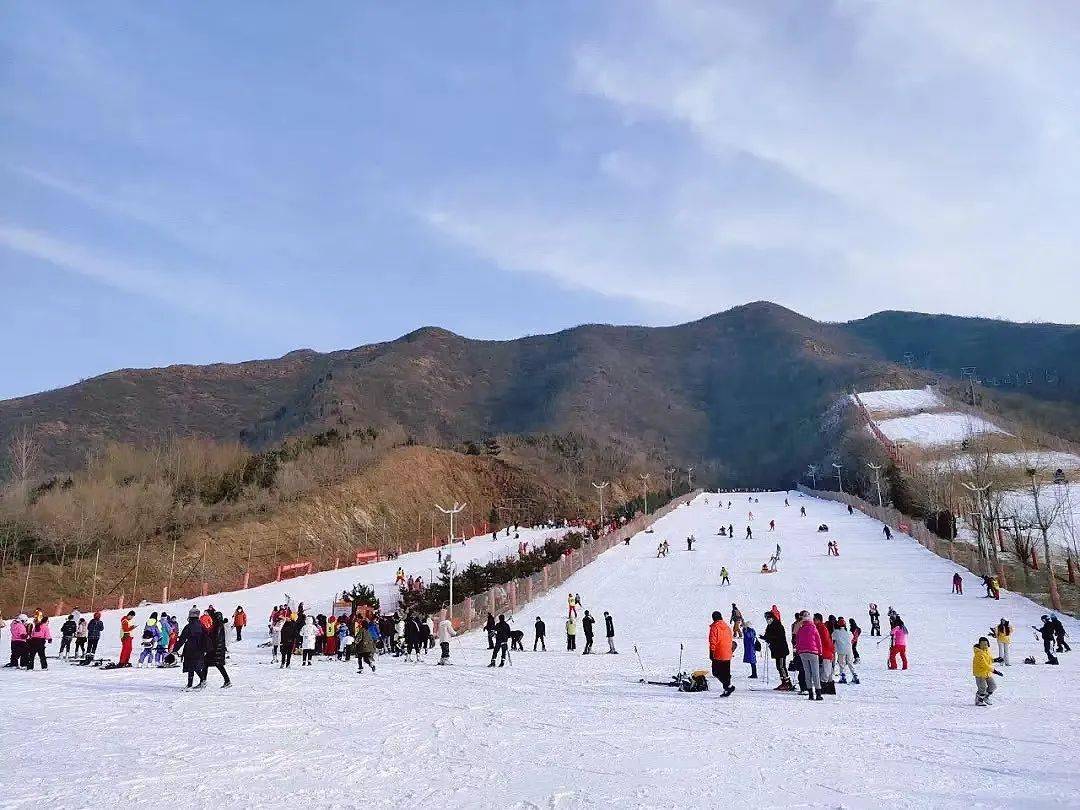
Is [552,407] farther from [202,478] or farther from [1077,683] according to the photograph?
[1077,683]

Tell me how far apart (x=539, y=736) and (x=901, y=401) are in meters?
145

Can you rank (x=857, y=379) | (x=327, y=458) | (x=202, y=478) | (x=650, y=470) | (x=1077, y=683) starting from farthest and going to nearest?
(x=857, y=379), (x=650, y=470), (x=327, y=458), (x=202, y=478), (x=1077, y=683)

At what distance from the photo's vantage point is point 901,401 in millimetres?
139625

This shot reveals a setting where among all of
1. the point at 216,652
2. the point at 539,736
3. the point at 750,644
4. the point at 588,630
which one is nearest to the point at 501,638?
the point at 588,630

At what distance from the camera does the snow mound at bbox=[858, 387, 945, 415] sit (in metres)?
132

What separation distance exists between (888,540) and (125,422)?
4859 inches

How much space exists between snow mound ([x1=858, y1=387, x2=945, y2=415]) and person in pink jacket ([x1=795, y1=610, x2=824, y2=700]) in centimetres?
12698

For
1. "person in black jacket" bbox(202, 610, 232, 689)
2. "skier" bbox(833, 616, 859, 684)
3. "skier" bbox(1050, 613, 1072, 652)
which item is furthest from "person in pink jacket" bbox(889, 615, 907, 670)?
"person in black jacket" bbox(202, 610, 232, 689)

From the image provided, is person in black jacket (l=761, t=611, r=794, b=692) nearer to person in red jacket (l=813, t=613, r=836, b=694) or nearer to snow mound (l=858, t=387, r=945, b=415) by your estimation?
person in red jacket (l=813, t=613, r=836, b=694)

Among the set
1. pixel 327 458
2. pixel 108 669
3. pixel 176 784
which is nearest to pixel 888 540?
pixel 108 669

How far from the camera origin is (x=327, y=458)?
73.6 m

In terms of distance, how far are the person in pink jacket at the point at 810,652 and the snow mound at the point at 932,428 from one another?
9159 cm

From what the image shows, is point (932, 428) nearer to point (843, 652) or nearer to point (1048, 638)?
point (1048, 638)

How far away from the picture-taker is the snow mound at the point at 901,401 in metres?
132
